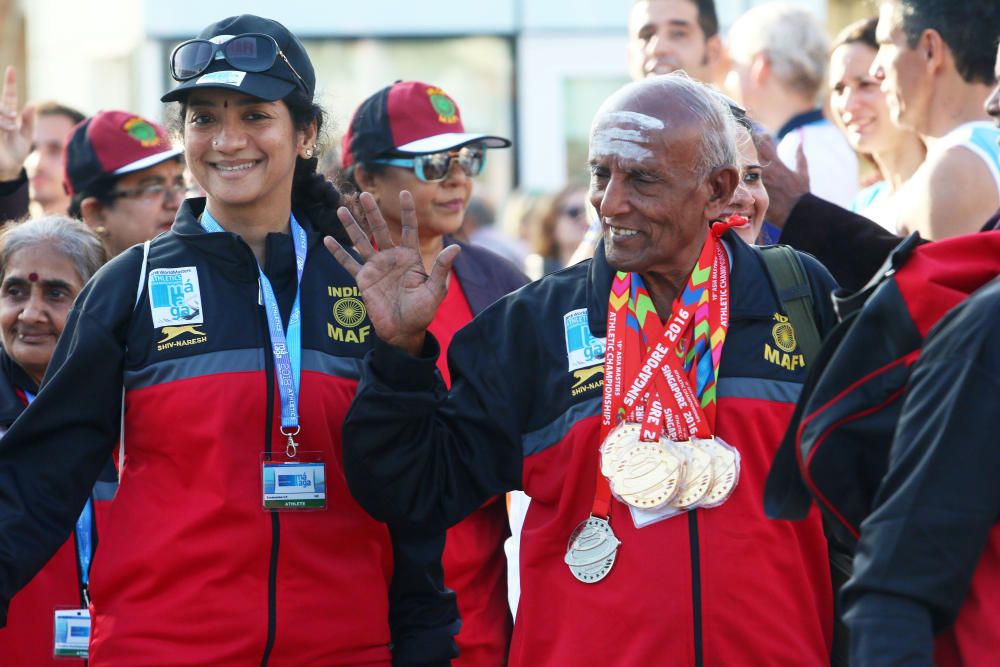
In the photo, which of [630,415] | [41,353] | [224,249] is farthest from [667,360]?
[41,353]

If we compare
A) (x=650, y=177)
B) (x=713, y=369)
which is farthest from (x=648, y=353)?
(x=650, y=177)

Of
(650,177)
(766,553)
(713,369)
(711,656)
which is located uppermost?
(650,177)

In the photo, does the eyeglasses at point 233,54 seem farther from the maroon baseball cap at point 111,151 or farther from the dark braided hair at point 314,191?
the maroon baseball cap at point 111,151

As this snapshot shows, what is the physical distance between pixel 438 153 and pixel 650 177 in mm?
2048

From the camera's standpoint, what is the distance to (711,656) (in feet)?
11.1

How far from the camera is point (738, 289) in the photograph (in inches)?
146

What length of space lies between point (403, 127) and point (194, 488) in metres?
2.30

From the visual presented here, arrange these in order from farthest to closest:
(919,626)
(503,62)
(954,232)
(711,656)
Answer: (503,62) → (954,232) → (711,656) → (919,626)

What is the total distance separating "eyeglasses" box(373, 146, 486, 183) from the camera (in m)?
5.60

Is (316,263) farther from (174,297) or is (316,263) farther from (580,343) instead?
(580,343)

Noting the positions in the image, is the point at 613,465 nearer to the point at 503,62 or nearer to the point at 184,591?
the point at 184,591

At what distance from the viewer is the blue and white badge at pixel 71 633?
14.4ft

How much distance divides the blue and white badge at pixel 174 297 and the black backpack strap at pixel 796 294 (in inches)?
57.2

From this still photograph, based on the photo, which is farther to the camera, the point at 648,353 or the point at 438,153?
the point at 438,153
